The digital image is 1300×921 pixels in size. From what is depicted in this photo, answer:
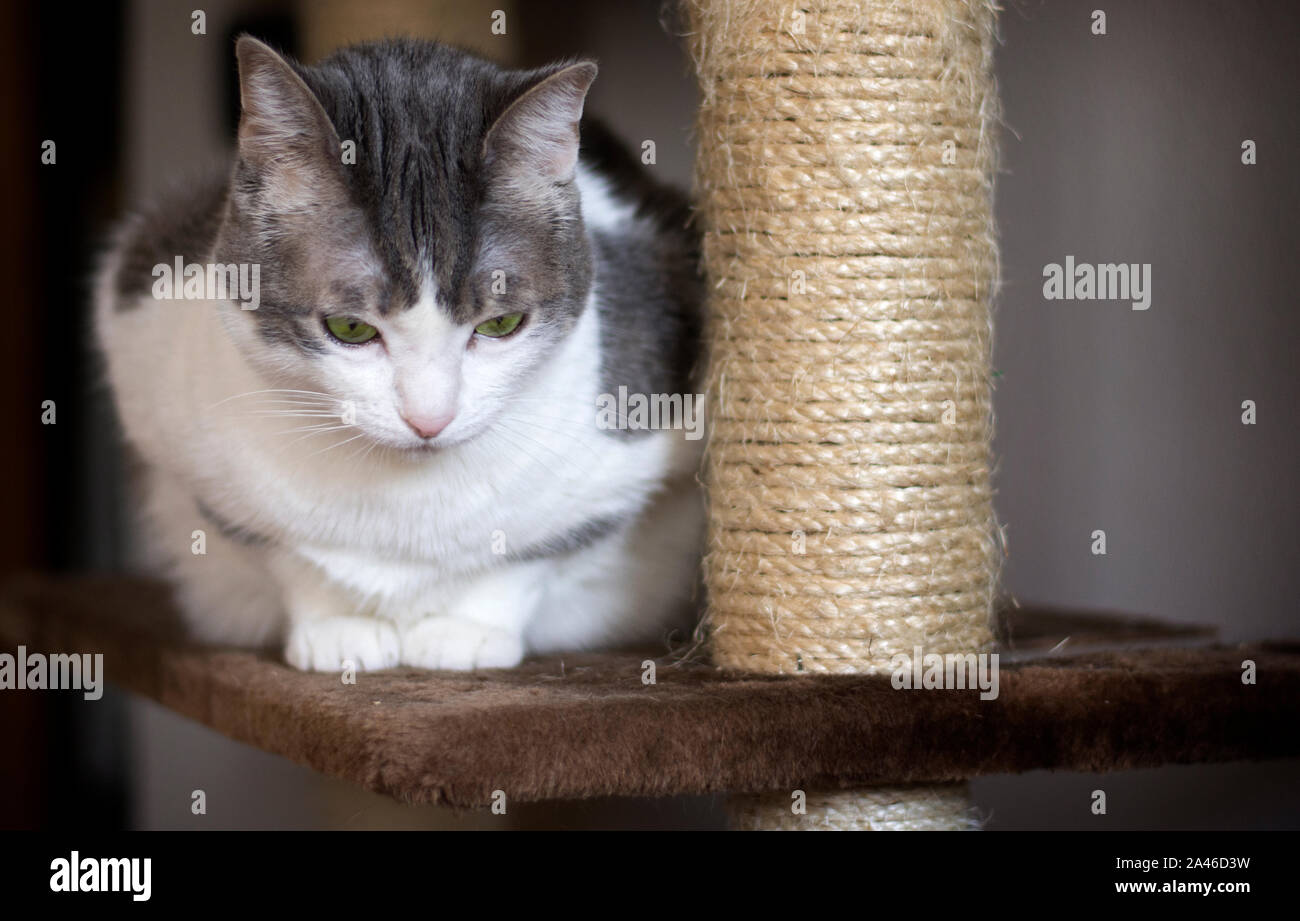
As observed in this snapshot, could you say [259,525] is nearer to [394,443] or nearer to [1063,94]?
[394,443]

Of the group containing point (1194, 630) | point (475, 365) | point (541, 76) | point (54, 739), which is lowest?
point (54, 739)

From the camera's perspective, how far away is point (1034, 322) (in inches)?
78.4

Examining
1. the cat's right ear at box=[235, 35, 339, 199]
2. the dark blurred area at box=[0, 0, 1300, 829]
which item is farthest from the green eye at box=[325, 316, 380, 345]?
the dark blurred area at box=[0, 0, 1300, 829]

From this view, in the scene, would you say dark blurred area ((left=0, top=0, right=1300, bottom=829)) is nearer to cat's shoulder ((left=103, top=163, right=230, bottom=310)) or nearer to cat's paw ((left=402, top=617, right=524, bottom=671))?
cat's shoulder ((left=103, top=163, right=230, bottom=310))

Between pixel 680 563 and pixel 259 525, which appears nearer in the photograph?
pixel 259 525

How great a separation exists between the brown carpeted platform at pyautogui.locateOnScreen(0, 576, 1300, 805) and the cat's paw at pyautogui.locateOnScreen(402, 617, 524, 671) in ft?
0.13

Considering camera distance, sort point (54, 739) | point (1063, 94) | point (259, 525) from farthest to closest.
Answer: point (54, 739) < point (1063, 94) < point (259, 525)

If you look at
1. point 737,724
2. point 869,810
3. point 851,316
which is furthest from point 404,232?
point 869,810

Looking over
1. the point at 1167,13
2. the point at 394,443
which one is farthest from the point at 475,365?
the point at 1167,13

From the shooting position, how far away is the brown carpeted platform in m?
0.98

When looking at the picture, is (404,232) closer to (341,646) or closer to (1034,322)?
(341,646)

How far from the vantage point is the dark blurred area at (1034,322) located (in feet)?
5.73
